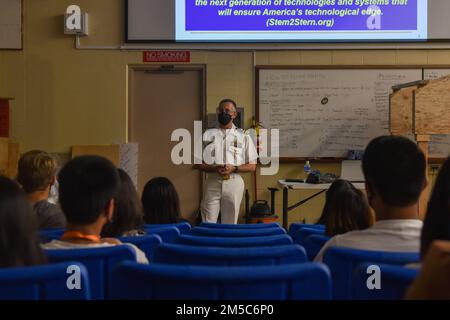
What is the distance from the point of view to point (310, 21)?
5859 mm

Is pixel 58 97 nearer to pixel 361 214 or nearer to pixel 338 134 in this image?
pixel 338 134

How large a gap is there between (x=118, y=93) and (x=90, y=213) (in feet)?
15.2

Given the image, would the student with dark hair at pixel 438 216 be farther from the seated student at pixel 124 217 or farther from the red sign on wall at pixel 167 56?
the red sign on wall at pixel 167 56

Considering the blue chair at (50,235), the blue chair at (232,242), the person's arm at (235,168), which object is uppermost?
the person's arm at (235,168)

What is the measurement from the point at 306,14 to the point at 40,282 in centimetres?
525

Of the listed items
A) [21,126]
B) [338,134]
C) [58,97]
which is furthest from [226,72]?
[21,126]

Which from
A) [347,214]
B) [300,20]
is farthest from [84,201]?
[300,20]

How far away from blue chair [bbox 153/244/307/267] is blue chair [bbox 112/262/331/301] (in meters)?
0.34

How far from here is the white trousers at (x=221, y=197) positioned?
511 cm

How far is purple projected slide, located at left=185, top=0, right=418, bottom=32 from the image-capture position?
5809mm

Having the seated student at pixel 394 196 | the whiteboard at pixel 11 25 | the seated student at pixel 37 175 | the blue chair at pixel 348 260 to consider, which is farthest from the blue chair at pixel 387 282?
the whiteboard at pixel 11 25

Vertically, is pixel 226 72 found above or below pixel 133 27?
below

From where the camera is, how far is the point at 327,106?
6.04 m

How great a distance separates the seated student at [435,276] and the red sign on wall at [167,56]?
536 centimetres
